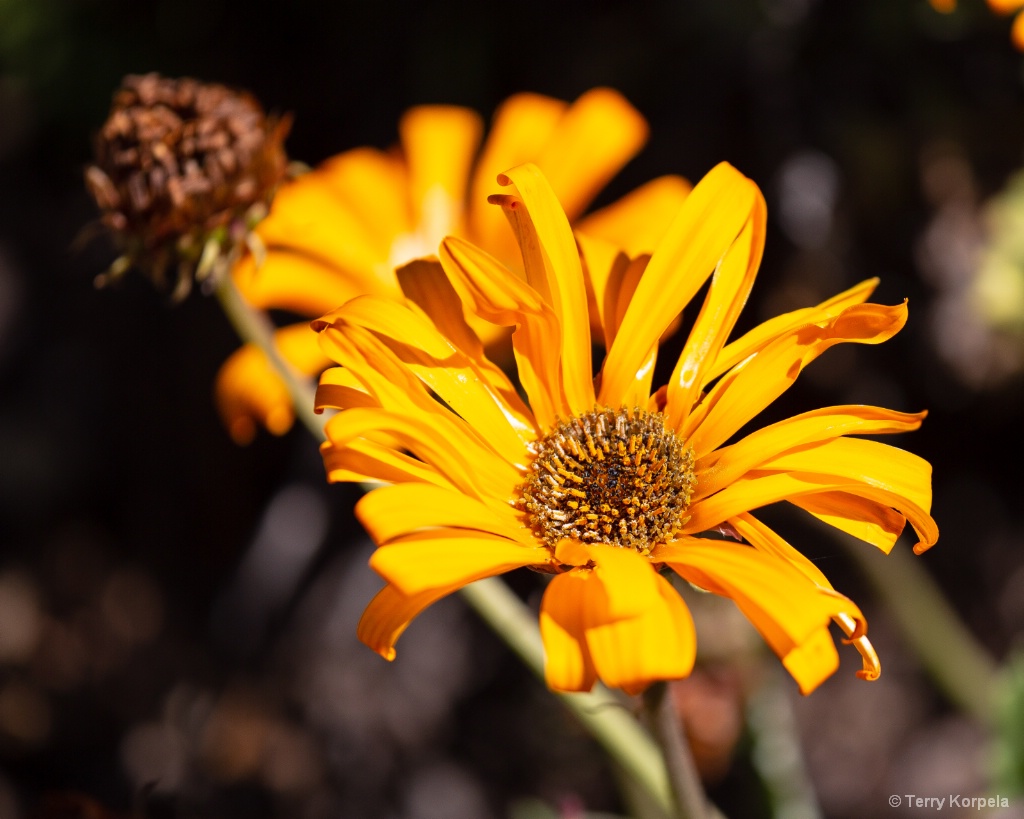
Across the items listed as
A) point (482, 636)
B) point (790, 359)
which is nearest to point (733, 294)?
point (790, 359)

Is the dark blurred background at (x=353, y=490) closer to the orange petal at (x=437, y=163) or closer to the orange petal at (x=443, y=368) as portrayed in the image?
the orange petal at (x=437, y=163)

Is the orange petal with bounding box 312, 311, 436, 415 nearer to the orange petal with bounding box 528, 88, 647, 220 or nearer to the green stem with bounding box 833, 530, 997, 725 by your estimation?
the orange petal with bounding box 528, 88, 647, 220

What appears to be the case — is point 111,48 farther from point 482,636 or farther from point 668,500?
point 668,500

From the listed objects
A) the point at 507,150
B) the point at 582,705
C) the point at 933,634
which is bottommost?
the point at 933,634

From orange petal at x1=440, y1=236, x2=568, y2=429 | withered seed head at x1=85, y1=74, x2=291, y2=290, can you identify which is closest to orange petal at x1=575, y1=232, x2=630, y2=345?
orange petal at x1=440, y1=236, x2=568, y2=429

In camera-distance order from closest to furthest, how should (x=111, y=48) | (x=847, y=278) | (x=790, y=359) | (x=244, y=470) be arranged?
(x=790, y=359) → (x=847, y=278) → (x=111, y=48) → (x=244, y=470)

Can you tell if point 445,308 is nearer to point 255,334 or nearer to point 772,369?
point 255,334

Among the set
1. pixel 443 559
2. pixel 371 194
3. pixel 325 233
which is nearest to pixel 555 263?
pixel 443 559

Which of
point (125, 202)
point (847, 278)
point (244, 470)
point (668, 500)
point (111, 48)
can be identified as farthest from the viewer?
point (244, 470)
